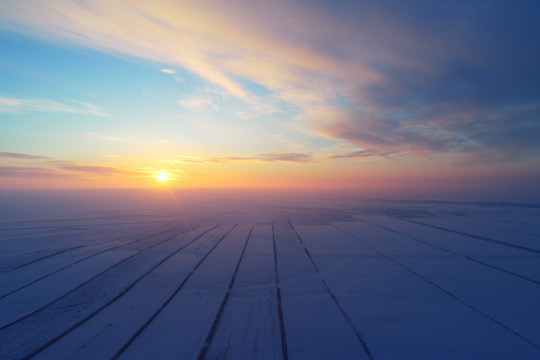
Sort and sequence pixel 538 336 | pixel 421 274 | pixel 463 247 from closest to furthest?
pixel 538 336 < pixel 421 274 < pixel 463 247

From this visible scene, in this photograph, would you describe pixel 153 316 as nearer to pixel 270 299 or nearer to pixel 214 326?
pixel 214 326

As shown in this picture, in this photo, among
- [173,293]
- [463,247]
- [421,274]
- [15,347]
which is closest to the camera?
[15,347]

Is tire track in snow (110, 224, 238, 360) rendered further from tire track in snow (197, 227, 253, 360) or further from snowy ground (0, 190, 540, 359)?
tire track in snow (197, 227, 253, 360)

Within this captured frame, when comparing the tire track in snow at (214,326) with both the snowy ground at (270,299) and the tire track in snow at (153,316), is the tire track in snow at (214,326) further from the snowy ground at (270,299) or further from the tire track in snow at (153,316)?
the tire track in snow at (153,316)

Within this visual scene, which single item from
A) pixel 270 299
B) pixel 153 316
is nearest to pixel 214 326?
pixel 153 316

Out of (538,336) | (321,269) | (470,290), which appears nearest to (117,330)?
(321,269)

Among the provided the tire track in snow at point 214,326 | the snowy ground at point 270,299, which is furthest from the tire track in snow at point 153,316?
the tire track in snow at point 214,326

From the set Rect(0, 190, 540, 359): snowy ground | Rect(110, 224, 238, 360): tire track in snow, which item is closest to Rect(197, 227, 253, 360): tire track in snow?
Rect(0, 190, 540, 359): snowy ground

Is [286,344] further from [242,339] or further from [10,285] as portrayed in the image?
[10,285]
